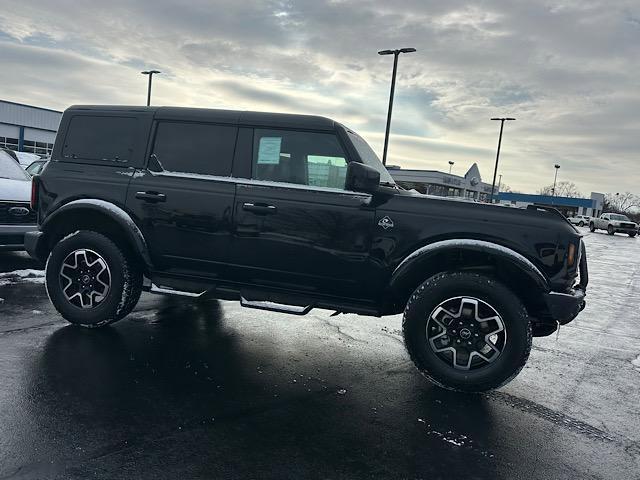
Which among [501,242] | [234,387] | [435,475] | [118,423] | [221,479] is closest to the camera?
[221,479]

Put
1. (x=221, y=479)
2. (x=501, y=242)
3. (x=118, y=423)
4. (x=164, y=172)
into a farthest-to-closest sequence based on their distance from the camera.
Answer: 1. (x=164, y=172)
2. (x=501, y=242)
3. (x=118, y=423)
4. (x=221, y=479)

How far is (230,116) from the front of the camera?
174 inches

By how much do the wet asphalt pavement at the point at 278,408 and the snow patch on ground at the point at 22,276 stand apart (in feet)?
4.28

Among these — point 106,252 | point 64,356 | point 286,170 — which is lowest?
point 64,356

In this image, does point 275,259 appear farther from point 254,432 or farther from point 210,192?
point 254,432

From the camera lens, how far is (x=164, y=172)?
14.7 ft

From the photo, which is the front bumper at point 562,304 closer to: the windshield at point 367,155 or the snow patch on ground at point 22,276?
the windshield at point 367,155

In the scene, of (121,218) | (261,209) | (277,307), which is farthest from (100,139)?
(277,307)

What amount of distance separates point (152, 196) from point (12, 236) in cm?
392

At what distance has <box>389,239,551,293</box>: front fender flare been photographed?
365 cm

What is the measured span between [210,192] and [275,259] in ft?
2.72

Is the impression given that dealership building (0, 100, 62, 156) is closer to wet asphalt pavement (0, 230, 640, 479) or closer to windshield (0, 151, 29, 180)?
windshield (0, 151, 29, 180)

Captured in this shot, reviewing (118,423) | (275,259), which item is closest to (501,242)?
(275,259)

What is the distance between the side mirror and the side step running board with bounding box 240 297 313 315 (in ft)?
3.62
